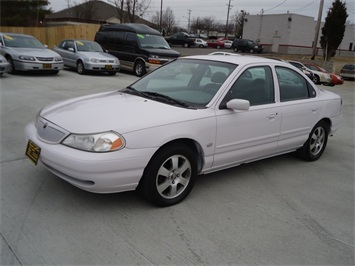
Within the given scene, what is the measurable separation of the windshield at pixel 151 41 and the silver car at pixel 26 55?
13.3 ft

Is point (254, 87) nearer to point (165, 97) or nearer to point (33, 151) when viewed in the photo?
point (165, 97)

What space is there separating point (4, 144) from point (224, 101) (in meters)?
3.27

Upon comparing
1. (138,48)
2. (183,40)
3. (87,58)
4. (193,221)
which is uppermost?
(183,40)

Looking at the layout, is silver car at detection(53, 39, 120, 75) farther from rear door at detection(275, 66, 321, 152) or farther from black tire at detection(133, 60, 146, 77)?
rear door at detection(275, 66, 321, 152)

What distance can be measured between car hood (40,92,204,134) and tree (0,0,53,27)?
36426 millimetres

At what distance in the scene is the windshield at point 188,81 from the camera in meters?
3.96

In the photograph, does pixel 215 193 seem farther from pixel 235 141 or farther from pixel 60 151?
pixel 60 151

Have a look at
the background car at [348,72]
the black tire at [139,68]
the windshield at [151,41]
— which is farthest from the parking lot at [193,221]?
the background car at [348,72]

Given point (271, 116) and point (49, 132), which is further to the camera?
point (271, 116)

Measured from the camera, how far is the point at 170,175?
3.46 m

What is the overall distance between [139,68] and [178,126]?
12.5 metres

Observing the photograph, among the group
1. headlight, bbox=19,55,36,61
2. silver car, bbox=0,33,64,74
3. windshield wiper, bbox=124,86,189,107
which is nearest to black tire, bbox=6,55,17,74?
silver car, bbox=0,33,64,74

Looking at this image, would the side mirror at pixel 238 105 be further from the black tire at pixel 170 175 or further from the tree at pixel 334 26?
the tree at pixel 334 26

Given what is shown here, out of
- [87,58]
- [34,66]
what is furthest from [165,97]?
[87,58]
